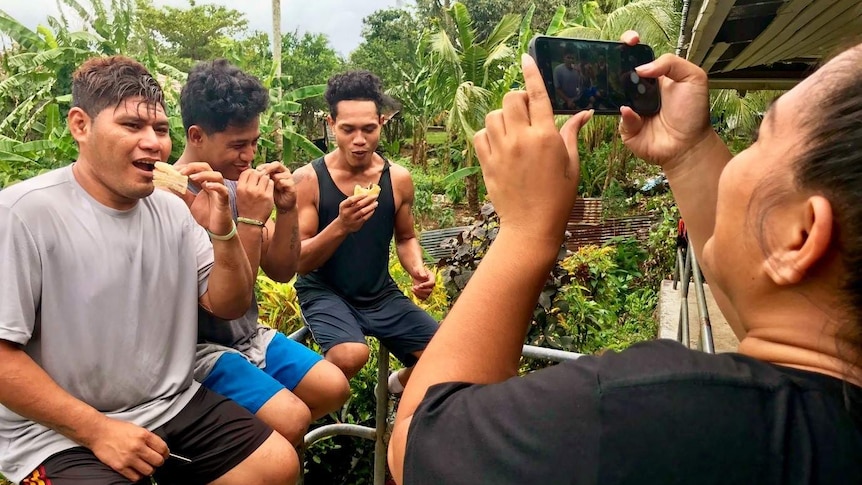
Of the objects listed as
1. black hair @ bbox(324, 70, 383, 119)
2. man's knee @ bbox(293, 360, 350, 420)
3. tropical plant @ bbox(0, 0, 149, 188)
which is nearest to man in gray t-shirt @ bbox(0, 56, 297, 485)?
man's knee @ bbox(293, 360, 350, 420)

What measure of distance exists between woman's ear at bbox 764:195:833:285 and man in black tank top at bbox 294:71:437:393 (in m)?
1.95

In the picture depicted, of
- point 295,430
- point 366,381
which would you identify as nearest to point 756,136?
point 295,430

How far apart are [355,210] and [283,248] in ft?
1.21

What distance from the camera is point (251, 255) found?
88.7 inches

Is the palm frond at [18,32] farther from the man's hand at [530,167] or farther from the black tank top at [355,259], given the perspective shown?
the man's hand at [530,167]

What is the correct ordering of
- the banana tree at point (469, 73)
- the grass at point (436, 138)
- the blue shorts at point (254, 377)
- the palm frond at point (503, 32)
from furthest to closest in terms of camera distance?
the grass at point (436, 138) < the palm frond at point (503, 32) < the banana tree at point (469, 73) < the blue shorts at point (254, 377)

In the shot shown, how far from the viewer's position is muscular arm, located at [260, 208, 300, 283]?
8.41ft

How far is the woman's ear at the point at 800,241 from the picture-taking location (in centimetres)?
69

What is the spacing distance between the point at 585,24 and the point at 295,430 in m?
11.6

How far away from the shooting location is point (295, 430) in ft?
6.85

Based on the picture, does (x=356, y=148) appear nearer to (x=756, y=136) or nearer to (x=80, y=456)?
(x=80, y=456)

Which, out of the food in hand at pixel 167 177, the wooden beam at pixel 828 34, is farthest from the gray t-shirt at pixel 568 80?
the food in hand at pixel 167 177

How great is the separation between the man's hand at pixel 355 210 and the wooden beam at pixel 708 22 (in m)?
1.54

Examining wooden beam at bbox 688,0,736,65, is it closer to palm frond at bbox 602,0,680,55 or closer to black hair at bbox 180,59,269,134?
black hair at bbox 180,59,269,134
